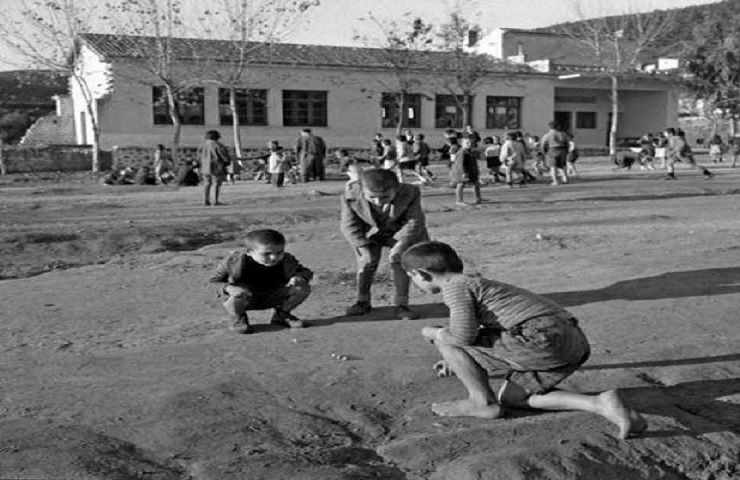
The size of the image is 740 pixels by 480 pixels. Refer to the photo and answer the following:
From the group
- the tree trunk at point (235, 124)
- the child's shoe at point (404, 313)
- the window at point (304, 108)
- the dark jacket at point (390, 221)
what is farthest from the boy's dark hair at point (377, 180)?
the window at point (304, 108)

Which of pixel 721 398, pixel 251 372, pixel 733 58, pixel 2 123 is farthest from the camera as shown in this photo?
pixel 733 58

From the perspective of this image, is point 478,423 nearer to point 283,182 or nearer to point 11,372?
point 11,372

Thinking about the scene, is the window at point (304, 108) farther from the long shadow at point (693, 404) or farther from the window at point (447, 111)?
the long shadow at point (693, 404)

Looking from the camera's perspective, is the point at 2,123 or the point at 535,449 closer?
the point at 535,449

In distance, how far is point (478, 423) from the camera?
4680mm

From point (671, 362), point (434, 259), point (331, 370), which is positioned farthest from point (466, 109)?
point (434, 259)

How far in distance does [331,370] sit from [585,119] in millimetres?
40457

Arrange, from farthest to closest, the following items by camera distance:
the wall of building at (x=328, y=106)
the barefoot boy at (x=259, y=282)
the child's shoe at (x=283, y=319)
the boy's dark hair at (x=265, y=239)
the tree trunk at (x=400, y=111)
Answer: the tree trunk at (x=400, y=111) < the wall of building at (x=328, y=106) < the child's shoe at (x=283, y=319) < the barefoot boy at (x=259, y=282) < the boy's dark hair at (x=265, y=239)

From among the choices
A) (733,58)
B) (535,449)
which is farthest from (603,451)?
(733,58)

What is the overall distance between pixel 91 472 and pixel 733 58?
4616cm

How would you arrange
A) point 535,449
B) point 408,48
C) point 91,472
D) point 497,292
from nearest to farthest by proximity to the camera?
1. point 91,472
2. point 535,449
3. point 497,292
4. point 408,48

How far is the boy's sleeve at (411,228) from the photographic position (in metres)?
7.09

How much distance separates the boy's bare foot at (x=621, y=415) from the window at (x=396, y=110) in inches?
1328

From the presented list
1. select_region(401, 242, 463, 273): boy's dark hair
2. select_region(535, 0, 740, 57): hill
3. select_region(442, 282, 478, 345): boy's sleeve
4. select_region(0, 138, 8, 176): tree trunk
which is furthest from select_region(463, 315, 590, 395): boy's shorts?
select_region(535, 0, 740, 57): hill
